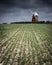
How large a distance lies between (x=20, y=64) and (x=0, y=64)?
1.12m

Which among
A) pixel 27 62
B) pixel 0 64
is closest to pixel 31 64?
pixel 27 62

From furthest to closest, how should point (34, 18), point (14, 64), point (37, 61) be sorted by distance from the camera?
point (34, 18) < point (37, 61) < point (14, 64)

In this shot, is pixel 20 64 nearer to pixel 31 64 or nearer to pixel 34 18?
pixel 31 64

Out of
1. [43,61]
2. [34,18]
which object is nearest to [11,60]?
[43,61]

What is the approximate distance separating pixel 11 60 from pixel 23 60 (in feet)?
2.42

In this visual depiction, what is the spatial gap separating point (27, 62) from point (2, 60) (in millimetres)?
1602

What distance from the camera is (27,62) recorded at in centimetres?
927

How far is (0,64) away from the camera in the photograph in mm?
8859

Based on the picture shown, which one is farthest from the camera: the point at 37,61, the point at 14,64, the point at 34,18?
the point at 34,18

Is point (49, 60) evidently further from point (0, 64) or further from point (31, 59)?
point (0, 64)

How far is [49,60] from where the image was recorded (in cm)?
979

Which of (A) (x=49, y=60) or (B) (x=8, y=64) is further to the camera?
(A) (x=49, y=60)

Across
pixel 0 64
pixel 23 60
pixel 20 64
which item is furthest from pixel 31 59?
pixel 0 64

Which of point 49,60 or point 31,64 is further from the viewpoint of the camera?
point 49,60
